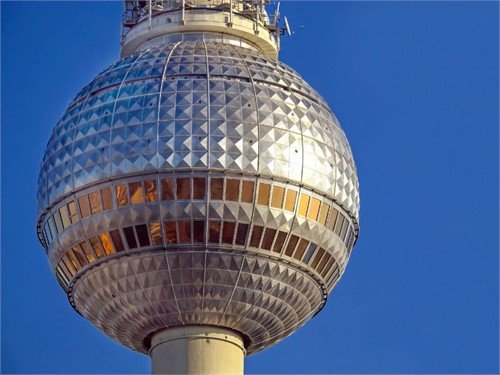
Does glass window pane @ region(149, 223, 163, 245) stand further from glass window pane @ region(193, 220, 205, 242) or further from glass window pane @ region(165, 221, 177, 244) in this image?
glass window pane @ region(193, 220, 205, 242)

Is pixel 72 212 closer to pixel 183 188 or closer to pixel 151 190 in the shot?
pixel 151 190

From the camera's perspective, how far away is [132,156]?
7325 centimetres

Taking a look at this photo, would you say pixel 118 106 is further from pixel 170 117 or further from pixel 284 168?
pixel 284 168

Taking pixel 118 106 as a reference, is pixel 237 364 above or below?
below

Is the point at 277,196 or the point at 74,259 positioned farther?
the point at 74,259

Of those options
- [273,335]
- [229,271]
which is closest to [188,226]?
[229,271]

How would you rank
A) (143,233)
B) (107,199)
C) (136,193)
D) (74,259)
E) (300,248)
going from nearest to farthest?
(136,193)
(143,233)
(107,199)
(300,248)
(74,259)

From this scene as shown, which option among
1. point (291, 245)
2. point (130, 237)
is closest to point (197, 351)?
point (130, 237)

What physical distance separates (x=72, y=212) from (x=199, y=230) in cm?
544

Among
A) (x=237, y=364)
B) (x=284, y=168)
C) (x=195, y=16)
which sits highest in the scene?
(x=195, y=16)

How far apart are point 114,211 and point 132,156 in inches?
89.3

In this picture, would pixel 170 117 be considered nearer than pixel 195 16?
Yes

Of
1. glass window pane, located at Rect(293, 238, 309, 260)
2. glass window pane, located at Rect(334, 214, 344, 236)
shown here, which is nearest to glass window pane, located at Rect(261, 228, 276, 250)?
glass window pane, located at Rect(293, 238, 309, 260)

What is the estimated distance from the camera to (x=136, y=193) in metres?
73.1
